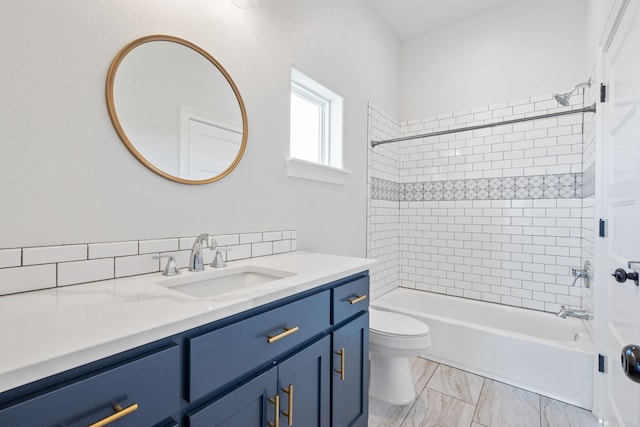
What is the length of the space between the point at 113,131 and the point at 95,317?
74 cm

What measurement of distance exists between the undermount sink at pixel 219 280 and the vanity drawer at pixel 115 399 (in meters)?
0.49

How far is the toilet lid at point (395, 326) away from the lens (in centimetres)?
184

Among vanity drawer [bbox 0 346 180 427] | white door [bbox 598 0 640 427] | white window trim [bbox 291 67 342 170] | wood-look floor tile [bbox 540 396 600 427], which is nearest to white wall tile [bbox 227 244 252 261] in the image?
vanity drawer [bbox 0 346 180 427]

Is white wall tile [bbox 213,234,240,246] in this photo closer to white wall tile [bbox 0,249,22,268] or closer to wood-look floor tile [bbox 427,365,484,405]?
white wall tile [bbox 0,249,22,268]

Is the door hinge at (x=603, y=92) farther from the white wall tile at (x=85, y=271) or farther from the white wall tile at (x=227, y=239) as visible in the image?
the white wall tile at (x=85, y=271)

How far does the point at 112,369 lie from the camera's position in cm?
60

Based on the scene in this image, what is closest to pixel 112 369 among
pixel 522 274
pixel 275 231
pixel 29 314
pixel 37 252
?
pixel 29 314

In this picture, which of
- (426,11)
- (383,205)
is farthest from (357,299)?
(426,11)

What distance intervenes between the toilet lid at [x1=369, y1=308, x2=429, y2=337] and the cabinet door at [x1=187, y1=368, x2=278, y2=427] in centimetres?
105

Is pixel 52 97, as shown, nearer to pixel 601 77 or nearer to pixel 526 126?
pixel 601 77

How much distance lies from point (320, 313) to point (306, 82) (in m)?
1.61

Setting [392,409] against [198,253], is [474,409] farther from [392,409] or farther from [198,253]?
[198,253]

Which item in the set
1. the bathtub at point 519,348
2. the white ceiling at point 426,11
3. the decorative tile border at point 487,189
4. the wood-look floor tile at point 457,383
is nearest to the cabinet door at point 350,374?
the wood-look floor tile at point 457,383

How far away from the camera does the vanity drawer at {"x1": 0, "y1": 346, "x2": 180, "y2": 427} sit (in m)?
0.51
